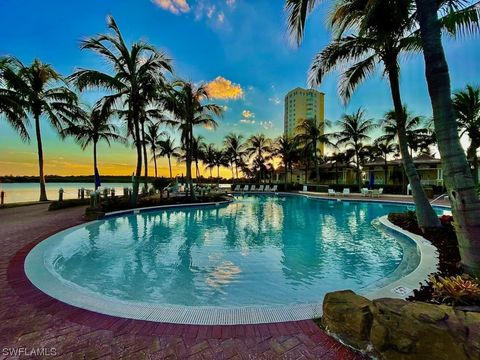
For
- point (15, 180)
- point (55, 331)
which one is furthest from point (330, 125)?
point (15, 180)

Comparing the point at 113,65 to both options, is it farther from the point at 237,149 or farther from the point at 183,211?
the point at 237,149

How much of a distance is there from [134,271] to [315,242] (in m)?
5.24

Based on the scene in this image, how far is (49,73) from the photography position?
50.6ft

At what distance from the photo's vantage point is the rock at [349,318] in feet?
7.82

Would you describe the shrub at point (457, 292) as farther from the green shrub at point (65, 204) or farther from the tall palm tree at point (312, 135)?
the tall palm tree at point (312, 135)

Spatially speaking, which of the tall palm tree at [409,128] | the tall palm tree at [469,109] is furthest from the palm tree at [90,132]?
the tall palm tree at [469,109]

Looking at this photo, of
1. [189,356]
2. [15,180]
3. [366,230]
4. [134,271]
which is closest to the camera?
[189,356]

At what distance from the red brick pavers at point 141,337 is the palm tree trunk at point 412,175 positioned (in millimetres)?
6481

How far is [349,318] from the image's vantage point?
2.49 m

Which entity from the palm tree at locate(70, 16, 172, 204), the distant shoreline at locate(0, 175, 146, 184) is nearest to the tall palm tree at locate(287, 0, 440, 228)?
the palm tree at locate(70, 16, 172, 204)

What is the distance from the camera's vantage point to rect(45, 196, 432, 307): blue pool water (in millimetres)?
4324

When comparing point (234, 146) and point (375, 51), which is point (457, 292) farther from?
point (234, 146)

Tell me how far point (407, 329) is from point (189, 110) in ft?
51.7

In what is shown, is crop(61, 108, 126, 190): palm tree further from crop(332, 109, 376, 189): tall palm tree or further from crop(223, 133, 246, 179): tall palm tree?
crop(332, 109, 376, 189): tall palm tree
